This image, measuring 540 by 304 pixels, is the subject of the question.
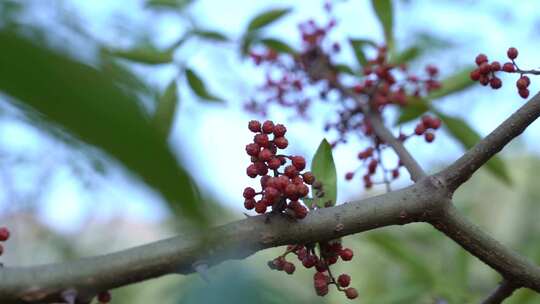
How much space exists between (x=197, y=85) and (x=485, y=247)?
1068mm

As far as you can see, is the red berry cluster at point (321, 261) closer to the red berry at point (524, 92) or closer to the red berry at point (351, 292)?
the red berry at point (351, 292)

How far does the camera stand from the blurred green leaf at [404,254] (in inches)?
88.9

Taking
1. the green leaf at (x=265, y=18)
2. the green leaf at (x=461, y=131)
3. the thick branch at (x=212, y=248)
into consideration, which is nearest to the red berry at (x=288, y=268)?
the thick branch at (x=212, y=248)

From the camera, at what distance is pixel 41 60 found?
306mm

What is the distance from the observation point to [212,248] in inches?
30.5

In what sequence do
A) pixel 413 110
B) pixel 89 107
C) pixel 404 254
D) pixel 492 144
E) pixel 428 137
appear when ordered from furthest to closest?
1. pixel 404 254
2. pixel 413 110
3. pixel 428 137
4. pixel 492 144
5. pixel 89 107

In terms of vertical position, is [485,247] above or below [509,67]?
below

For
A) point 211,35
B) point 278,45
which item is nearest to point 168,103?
point 211,35

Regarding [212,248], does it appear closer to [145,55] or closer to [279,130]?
[279,130]

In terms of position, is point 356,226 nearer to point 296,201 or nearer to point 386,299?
point 296,201

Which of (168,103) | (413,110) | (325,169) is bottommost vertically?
(168,103)

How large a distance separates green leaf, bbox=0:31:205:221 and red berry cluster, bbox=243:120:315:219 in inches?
26.9

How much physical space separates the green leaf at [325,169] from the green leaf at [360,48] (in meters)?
0.78

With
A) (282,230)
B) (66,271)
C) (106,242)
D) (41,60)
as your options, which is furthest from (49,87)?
(106,242)
